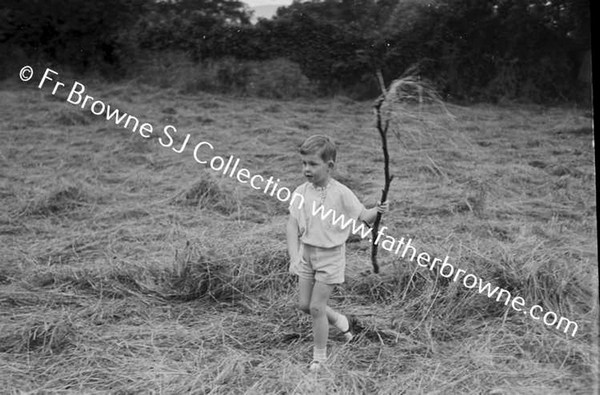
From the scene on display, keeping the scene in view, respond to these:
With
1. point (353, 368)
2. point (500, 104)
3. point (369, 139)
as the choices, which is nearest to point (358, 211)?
point (353, 368)

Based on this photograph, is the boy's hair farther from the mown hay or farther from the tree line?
the tree line

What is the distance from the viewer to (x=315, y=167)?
99.3 inches

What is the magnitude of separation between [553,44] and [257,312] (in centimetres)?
1064

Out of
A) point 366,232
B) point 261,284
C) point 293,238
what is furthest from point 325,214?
point 366,232

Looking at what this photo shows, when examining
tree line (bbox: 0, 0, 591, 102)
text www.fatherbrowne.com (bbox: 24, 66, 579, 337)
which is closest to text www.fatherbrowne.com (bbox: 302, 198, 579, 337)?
text www.fatherbrowne.com (bbox: 24, 66, 579, 337)

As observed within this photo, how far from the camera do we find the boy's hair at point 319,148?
249 cm

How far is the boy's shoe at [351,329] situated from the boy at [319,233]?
9.2 inches

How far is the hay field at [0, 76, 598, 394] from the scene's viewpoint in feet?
8.35

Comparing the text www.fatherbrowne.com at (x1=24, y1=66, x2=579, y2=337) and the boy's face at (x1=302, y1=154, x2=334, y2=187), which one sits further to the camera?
the text www.fatherbrowne.com at (x1=24, y1=66, x2=579, y2=337)

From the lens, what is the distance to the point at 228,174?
652 centimetres

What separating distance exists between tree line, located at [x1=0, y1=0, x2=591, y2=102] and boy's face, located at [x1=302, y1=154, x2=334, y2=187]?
9.41 meters

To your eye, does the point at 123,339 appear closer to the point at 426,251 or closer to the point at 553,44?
the point at 426,251

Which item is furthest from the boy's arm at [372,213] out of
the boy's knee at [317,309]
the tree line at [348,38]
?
the tree line at [348,38]

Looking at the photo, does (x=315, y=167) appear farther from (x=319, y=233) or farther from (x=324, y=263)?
(x=324, y=263)
